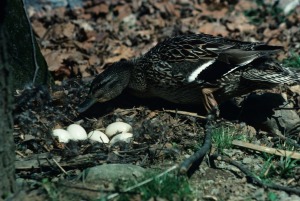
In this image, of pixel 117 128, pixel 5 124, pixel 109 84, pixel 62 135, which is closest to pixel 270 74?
pixel 117 128

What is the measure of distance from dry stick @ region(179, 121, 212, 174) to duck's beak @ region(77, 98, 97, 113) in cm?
145

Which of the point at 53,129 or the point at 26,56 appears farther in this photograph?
the point at 26,56

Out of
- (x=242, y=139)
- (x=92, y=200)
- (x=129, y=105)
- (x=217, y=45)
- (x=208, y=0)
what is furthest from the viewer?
(x=208, y=0)

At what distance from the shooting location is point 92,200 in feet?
14.7

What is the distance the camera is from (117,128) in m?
6.27

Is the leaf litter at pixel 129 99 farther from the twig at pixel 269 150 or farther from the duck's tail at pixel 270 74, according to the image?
the duck's tail at pixel 270 74

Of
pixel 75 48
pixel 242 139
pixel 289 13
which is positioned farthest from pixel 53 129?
pixel 289 13

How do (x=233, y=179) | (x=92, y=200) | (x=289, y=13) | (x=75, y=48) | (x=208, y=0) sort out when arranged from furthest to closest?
(x=208, y=0), (x=289, y=13), (x=75, y=48), (x=233, y=179), (x=92, y=200)

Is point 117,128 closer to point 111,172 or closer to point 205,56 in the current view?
point 205,56

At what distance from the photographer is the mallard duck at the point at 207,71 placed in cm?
651

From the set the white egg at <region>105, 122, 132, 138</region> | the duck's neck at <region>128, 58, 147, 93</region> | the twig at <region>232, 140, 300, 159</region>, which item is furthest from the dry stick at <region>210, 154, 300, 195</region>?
the duck's neck at <region>128, 58, 147, 93</region>

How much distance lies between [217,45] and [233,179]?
1867mm

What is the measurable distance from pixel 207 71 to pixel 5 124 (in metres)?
2.83

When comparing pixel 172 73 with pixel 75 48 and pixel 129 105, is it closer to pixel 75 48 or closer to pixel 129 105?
pixel 129 105
